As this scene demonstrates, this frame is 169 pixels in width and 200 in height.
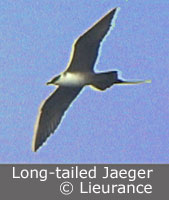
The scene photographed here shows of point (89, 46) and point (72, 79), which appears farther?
point (72, 79)

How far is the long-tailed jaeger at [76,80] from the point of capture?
848 cm

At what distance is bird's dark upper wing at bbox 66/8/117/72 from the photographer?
845 centimetres

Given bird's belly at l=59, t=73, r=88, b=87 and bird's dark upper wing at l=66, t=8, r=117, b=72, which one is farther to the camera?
→ bird's belly at l=59, t=73, r=88, b=87

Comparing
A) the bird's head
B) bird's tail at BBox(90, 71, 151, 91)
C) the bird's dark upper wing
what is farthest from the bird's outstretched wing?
bird's tail at BBox(90, 71, 151, 91)

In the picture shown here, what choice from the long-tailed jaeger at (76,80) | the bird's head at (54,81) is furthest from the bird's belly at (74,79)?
the bird's head at (54,81)

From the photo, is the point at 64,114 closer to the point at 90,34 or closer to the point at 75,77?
the point at 75,77

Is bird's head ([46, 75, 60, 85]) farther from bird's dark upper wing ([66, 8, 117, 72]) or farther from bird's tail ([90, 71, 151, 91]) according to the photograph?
Result: bird's tail ([90, 71, 151, 91])

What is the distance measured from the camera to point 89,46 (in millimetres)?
8609

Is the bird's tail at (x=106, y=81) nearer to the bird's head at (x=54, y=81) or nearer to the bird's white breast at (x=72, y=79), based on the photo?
the bird's white breast at (x=72, y=79)

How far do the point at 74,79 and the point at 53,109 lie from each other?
838 mm

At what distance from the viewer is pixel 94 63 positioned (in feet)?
29.5

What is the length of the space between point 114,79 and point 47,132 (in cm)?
171

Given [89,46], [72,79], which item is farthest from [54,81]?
[89,46]

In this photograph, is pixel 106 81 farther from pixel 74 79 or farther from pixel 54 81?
pixel 54 81
